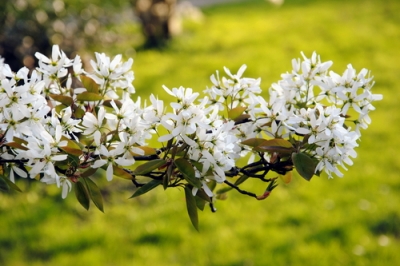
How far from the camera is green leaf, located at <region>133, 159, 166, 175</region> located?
3.84ft

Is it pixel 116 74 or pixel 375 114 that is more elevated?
pixel 116 74

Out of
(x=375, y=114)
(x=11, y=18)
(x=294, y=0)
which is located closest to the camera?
(x=11, y=18)

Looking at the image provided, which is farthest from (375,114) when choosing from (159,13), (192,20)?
(192,20)

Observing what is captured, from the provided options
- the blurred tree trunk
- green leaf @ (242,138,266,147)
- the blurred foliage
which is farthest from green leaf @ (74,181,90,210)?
the blurred tree trunk

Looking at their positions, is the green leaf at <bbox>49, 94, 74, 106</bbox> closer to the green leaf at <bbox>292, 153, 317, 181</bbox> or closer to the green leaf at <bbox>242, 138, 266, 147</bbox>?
the green leaf at <bbox>242, 138, 266, 147</bbox>

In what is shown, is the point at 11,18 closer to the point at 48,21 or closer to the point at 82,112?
the point at 48,21

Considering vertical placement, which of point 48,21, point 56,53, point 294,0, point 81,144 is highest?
point 56,53

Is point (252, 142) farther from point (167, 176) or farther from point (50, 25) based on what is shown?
point (50, 25)

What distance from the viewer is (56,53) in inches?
52.8

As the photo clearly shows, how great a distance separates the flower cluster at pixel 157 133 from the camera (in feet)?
3.69

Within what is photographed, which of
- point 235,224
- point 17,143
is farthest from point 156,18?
point 17,143

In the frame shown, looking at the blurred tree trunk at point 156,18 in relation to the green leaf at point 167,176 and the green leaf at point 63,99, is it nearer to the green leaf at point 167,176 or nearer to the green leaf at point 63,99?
the green leaf at point 63,99

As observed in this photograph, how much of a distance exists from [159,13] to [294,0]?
3.80 m

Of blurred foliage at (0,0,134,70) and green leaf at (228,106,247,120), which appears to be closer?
green leaf at (228,106,247,120)
